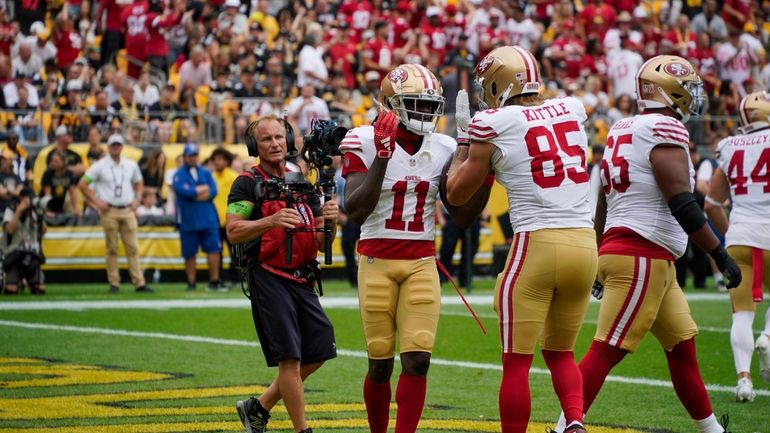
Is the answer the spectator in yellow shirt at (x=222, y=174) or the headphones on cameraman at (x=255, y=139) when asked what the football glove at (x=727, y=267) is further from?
the spectator in yellow shirt at (x=222, y=174)

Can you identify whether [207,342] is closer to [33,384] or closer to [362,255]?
[33,384]

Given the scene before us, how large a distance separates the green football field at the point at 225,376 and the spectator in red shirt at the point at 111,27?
28.1 feet

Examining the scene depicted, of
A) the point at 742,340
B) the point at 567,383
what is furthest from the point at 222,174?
the point at 567,383

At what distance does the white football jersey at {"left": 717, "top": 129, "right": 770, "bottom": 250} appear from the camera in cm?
807

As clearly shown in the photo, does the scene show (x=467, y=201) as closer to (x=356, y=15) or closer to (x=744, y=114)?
(x=744, y=114)

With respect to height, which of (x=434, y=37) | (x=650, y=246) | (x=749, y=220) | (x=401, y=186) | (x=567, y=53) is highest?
(x=434, y=37)

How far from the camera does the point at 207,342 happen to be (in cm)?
1106

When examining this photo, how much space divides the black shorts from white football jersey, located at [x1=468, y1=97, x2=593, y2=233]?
1.33 m

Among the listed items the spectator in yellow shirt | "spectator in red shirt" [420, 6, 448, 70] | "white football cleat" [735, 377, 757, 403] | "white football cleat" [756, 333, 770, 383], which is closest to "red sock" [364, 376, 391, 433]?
"white football cleat" [735, 377, 757, 403]

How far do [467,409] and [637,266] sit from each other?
1.95 meters

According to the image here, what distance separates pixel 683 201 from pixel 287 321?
6.54 ft

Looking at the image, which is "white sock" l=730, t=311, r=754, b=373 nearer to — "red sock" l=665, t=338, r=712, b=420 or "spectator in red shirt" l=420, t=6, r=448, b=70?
"red sock" l=665, t=338, r=712, b=420

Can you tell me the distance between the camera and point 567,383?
576cm

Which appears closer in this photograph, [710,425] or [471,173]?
[471,173]
